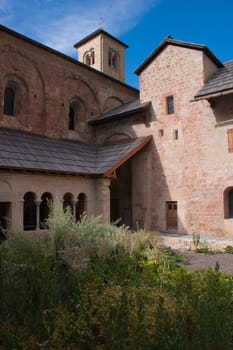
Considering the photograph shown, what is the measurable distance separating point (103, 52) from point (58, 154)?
16.2m

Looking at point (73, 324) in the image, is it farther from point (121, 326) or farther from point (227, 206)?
point (227, 206)

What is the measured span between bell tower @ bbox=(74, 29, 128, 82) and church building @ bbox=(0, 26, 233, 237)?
951cm

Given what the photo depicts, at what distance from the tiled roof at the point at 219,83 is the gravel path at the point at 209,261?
6.60 meters

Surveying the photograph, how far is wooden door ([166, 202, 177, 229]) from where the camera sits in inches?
543

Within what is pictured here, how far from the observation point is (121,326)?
A: 9.00 ft

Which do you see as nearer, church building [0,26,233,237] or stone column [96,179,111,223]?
church building [0,26,233,237]

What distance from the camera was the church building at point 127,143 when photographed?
12.0 meters

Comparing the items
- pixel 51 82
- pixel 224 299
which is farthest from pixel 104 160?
pixel 224 299

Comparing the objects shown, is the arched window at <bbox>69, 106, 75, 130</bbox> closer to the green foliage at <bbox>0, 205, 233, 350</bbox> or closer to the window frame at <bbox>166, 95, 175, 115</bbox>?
the window frame at <bbox>166, 95, 175, 115</bbox>

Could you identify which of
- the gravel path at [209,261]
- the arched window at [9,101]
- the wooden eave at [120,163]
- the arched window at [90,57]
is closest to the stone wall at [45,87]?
the arched window at [9,101]

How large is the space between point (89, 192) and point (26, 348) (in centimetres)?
1064

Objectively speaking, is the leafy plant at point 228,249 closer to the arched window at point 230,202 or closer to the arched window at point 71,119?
the arched window at point 230,202

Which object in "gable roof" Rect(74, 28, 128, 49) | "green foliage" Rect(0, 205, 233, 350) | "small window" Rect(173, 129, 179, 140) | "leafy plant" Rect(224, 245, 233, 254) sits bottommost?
"leafy plant" Rect(224, 245, 233, 254)

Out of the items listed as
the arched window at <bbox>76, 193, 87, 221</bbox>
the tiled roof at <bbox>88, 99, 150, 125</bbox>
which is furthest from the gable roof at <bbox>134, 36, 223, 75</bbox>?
the arched window at <bbox>76, 193, 87, 221</bbox>
